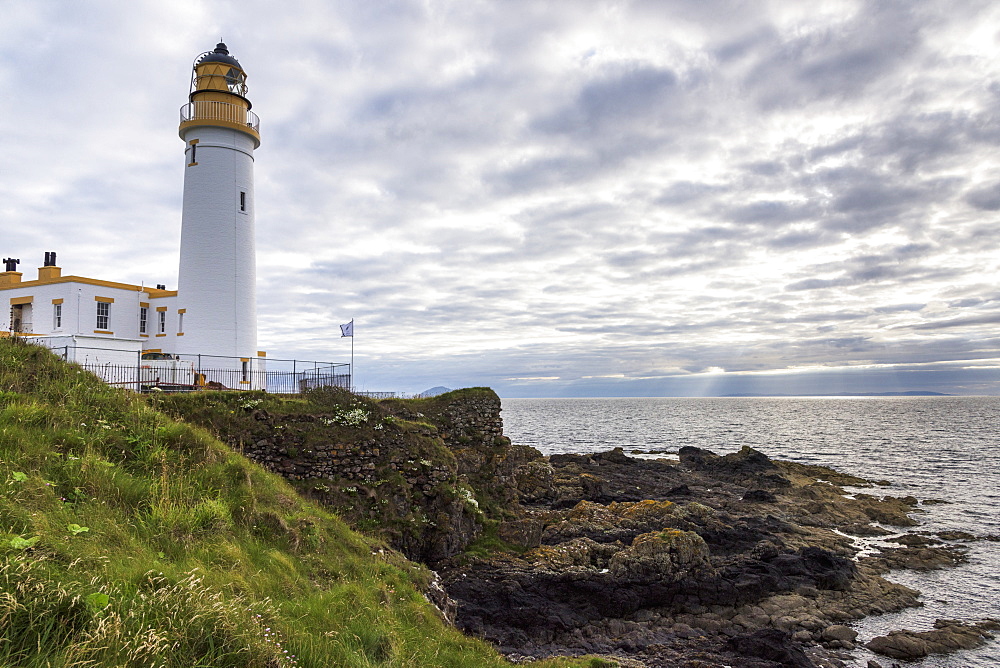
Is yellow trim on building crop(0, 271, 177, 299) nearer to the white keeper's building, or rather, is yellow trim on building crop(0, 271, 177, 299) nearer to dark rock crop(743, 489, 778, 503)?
the white keeper's building

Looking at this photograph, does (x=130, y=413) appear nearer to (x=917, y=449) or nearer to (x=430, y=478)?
(x=430, y=478)

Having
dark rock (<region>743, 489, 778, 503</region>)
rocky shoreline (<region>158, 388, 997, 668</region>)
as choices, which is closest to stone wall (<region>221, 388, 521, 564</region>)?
rocky shoreline (<region>158, 388, 997, 668</region>)

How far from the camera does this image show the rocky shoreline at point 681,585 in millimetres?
13852

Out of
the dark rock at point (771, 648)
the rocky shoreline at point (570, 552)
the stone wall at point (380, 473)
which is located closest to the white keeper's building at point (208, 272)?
the rocky shoreline at point (570, 552)

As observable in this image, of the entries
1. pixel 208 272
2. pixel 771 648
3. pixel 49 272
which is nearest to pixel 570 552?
pixel 771 648

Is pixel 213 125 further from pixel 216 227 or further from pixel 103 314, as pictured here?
pixel 103 314

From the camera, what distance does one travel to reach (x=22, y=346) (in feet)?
40.1

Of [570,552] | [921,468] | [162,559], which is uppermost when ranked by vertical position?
Result: [162,559]

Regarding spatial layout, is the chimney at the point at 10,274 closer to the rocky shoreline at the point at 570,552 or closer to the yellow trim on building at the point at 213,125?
the yellow trim on building at the point at 213,125

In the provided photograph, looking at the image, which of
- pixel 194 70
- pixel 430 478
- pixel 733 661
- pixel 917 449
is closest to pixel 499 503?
pixel 430 478

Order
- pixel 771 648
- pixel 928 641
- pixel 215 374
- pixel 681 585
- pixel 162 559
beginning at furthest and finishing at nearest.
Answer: pixel 215 374 → pixel 681 585 → pixel 928 641 → pixel 771 648 → pixel 162 559

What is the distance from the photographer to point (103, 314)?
29703 mm

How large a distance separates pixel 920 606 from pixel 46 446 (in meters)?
23.2

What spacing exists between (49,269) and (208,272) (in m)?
11.5
